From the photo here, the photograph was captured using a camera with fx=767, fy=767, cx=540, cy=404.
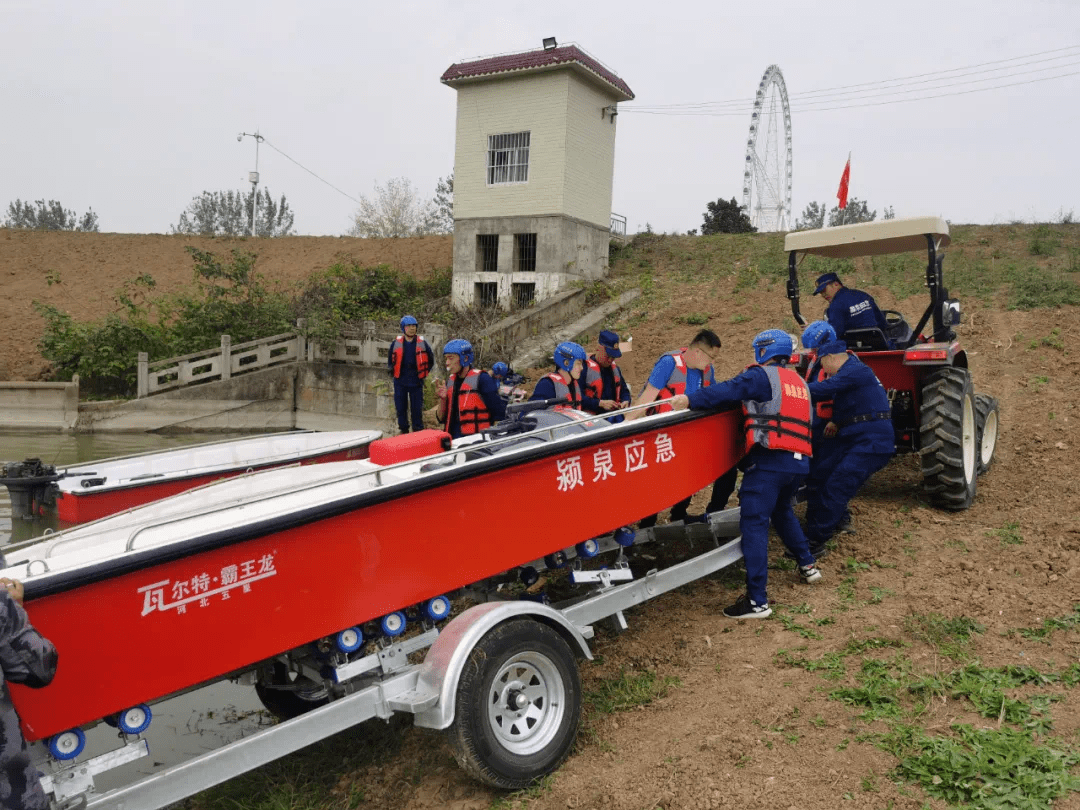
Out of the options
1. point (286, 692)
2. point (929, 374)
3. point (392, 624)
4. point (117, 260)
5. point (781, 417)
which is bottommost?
point (286, 692)

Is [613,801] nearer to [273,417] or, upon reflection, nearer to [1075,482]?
[1075,482]

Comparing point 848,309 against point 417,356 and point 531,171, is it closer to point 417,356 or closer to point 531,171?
point 417,356

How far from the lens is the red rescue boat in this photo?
21.1 ft

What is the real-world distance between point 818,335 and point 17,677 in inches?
194

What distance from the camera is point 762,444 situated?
4.61m

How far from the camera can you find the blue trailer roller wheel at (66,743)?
8.66ft

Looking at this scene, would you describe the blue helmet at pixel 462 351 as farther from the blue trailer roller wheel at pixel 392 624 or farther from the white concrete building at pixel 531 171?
the white concrete building at pixel 531 171

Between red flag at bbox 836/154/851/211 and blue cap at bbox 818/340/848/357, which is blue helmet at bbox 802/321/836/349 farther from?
red flag at bbox 836/154/851/211

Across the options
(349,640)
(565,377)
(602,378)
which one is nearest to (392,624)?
(349,640)

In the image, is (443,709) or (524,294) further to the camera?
(524,294)

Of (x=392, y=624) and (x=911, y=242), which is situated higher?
(x=911, y=242)

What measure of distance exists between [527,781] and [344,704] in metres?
0.87

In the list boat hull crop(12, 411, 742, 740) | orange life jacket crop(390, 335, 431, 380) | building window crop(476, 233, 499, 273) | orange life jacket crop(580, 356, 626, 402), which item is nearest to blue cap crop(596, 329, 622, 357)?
orange life jacket crop(580, 356, 626, 402)

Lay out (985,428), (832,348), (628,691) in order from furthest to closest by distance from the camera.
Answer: (985,428)
(832,348)
(628,691)
